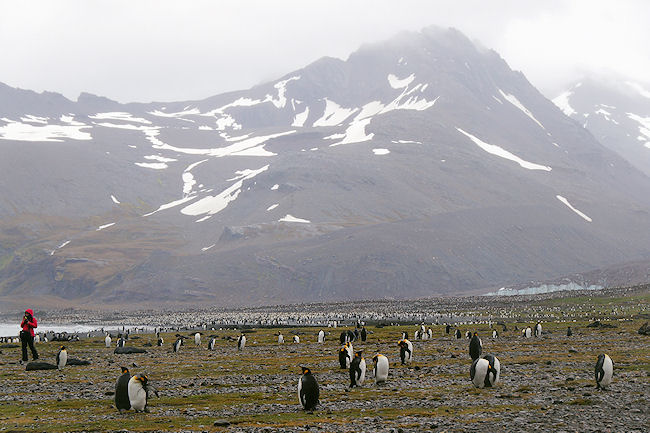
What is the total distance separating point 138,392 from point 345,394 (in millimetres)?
6533

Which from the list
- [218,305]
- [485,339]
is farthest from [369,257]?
[485,339]

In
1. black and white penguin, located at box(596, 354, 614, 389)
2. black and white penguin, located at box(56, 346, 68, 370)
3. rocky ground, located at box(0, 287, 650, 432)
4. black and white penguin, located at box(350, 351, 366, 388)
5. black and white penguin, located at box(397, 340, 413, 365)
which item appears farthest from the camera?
black and white penguin, located at box(56, 346, 68, 370)

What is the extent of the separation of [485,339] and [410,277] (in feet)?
390

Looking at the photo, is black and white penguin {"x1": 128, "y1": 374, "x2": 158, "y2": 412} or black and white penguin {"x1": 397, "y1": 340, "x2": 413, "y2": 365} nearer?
black and white penguin {"x1": 128, "y1": 374, "x2": 158, "y2": 412}

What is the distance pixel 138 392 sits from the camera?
19.9m

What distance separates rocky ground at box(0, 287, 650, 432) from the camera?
57.7ft

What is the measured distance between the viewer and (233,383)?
26.6 m

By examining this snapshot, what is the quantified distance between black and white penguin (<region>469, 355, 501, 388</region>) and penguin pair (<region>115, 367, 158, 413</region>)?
403 inches

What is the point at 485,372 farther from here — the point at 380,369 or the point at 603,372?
the point at 380,369

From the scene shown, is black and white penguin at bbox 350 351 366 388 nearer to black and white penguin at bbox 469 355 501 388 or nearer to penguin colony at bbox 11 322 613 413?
penguin colony at bbox 11 322 613 413

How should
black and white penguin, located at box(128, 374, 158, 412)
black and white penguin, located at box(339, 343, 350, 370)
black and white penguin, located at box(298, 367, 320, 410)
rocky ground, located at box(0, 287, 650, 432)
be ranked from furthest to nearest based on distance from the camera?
1. black and white penguin, located at box(339, 343, 350, 370)
2. black and white penguin, located at box(128, 374, 158, 412)
3. black and white penguin, located at box(298, 367, 320, 410)
4. rocky ground, located at box(0, 287, 650, 432)

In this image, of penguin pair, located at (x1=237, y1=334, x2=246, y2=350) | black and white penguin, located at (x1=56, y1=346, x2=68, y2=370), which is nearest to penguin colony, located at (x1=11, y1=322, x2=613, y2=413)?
black and white penguin, located at (x1=56, y1=346, x2=68, y2=370)

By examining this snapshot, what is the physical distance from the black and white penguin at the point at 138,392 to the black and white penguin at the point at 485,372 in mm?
10245

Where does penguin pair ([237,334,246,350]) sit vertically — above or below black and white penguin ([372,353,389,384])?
below
